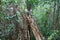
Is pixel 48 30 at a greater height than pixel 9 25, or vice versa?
pixel 9 25

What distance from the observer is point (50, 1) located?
593 cm

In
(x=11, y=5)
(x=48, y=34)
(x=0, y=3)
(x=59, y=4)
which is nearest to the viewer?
(x=0, y=3)

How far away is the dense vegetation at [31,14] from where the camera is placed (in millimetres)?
4895

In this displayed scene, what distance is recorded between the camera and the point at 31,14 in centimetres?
483

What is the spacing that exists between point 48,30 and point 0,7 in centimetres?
224

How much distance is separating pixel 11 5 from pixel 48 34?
1.84m

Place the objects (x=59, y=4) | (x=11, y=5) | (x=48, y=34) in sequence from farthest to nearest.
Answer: (x=48, y=34)
(x=59, y=4)
(x=11, y=5)

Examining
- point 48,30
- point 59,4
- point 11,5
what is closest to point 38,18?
point 48,30

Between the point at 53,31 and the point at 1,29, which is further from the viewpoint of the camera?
the point at 53,31

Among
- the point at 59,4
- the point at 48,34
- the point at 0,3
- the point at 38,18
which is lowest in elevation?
the point at 48,34

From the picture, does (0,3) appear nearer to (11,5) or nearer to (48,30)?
(11,5)

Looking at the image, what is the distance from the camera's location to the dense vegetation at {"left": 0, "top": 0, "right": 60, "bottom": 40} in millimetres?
4895

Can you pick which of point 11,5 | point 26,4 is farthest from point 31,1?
point 11,5

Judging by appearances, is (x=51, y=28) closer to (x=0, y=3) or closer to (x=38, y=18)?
(x=38, y=18)
